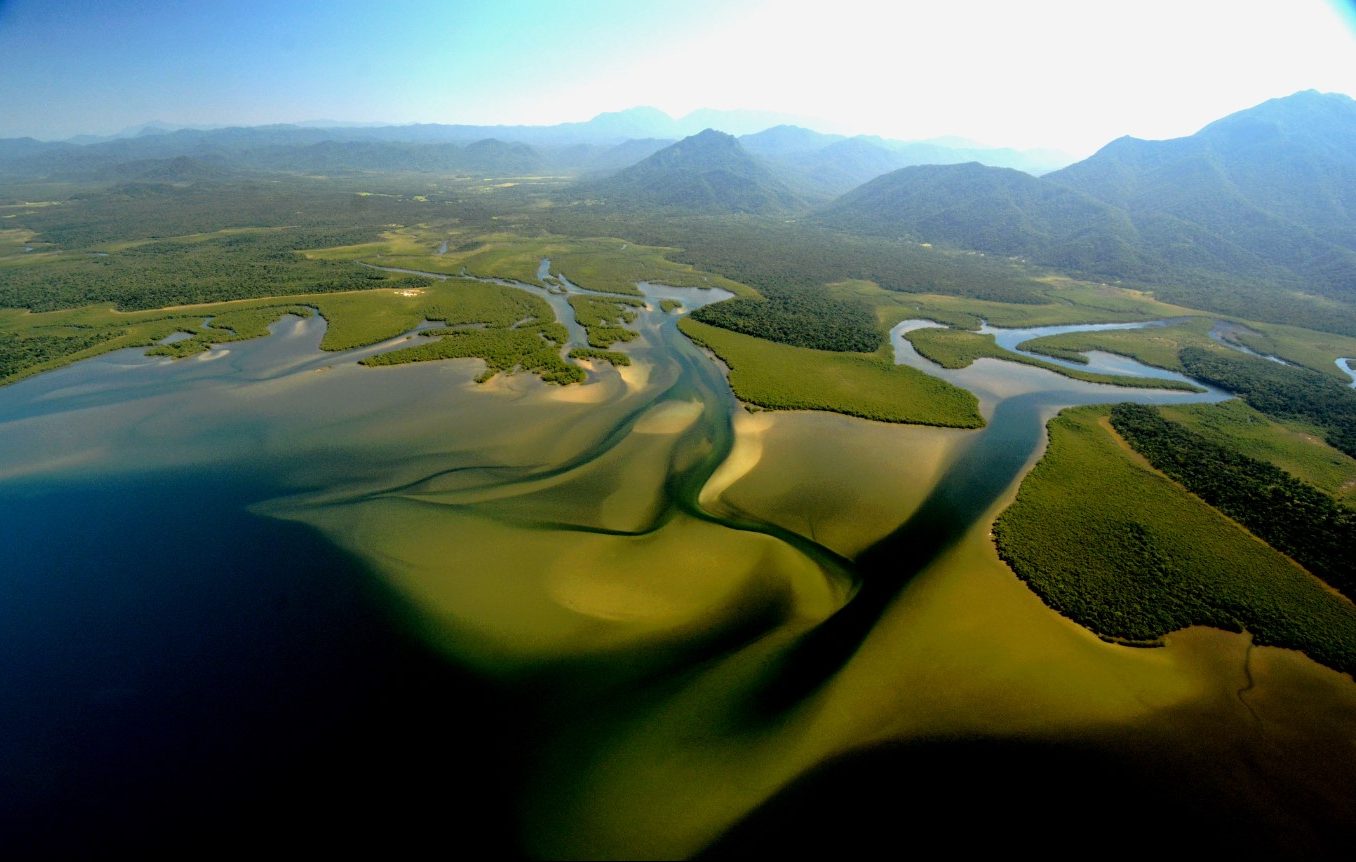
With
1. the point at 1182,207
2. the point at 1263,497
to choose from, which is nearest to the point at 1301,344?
the point at 1263,497

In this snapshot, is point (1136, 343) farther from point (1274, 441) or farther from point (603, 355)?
point (603, 355)

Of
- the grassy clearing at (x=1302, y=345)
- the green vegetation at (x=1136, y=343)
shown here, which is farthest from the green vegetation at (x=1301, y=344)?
the green vegetation at (x=1136, y=343)

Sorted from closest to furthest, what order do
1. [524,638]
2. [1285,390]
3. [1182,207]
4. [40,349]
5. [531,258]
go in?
[524,638]
[40,349]
[1285,390]
[531,258]
[1182,207]

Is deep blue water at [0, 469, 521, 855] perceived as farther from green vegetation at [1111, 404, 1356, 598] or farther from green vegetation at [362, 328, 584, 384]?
green vegetation at [1111, 404, 1356, 598]

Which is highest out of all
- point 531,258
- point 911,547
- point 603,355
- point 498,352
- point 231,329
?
point 531,258

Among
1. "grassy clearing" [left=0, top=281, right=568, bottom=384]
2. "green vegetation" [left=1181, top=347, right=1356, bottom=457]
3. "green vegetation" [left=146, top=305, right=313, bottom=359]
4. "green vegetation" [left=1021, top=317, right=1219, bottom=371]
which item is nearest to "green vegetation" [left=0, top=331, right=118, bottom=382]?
"grassy clearing" [left=0, top=281, right=568, bottom=384]

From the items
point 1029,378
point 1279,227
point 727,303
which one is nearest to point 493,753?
point 1029,378
